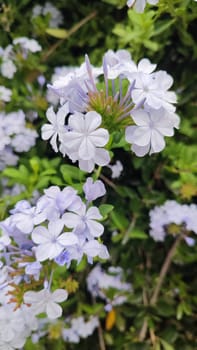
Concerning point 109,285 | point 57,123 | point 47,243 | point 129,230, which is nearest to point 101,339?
point 109,285

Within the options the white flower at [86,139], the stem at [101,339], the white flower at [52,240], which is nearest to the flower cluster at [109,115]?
the white flower at [86,139]

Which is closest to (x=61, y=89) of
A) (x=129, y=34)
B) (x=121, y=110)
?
(x=121, y=110)

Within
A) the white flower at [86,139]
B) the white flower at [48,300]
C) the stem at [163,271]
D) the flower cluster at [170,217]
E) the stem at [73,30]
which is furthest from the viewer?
the stem at [73,30]

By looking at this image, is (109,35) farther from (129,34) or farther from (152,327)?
(152,327)

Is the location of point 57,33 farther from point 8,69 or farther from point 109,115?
point 109,115

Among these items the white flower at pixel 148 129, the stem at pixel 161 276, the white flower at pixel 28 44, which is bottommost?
the stem at pixel 161 276

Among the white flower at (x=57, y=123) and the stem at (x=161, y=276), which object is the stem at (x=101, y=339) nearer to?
the stem at (x=161, y=276)

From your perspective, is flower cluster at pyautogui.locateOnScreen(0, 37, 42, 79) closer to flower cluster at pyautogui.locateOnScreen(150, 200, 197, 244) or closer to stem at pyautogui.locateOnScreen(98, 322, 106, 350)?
flower cluster at pyautogui.locateOnScreen(150, 200, 197, 244)

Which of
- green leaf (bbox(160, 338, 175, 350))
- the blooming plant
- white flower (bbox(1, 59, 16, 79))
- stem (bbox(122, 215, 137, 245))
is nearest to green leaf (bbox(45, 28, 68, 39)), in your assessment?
the blooming plant
